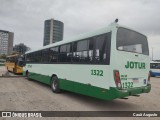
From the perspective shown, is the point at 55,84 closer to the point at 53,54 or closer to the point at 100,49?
the point at 53,54

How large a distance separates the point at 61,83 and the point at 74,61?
1796 millimetres

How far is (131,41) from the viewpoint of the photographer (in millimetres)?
7168

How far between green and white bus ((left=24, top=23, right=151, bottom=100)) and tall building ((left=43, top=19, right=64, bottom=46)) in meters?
102

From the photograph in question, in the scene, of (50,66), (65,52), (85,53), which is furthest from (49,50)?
(85,53)

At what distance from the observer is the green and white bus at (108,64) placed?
632 centimetres

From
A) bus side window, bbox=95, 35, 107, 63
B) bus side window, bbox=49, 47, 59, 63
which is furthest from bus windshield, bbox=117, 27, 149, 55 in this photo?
bus side window, bbox=49, 47, 59, 63

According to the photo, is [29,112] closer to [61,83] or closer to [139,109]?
[61,83]

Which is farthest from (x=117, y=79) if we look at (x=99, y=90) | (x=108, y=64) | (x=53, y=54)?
(x=53, y=54)

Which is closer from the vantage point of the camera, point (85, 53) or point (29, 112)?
point (29, 112)

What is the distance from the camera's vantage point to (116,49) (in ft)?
21.0

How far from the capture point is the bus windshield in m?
6.65

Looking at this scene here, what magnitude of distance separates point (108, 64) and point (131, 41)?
1.59 m

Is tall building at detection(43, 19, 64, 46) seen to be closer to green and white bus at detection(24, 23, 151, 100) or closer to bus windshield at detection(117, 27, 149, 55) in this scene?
green and white bus at detection(24, 23, 151, 100)

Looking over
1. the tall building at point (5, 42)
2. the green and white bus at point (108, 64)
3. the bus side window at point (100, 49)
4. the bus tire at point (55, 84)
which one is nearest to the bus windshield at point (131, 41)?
the green and white bus at point (108, 64)
